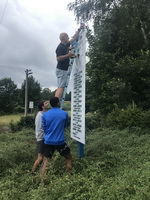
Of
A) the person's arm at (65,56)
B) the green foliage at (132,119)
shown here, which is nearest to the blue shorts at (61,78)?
the person's arm at (65,56)

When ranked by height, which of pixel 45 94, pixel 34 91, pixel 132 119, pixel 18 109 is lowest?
pixel 18 109

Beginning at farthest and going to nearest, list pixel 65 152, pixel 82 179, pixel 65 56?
pixel 65 56 < pixel 65 152 < pixel 82 179

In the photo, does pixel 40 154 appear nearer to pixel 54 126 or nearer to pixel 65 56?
pixel 54 126

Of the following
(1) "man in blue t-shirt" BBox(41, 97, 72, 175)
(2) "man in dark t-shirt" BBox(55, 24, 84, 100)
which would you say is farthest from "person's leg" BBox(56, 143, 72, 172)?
(2) "man in dark t-shirt" BBox(55, 24, 84, 100)

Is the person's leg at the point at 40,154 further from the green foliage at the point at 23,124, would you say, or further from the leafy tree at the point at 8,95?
the leafy tree at the point at 8,95

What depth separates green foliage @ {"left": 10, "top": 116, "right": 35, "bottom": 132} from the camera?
14.3 meters

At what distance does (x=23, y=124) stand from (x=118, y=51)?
786 cm

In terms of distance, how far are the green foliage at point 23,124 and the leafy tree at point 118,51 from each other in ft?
14.3

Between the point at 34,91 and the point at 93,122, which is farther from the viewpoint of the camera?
the point at 34,91

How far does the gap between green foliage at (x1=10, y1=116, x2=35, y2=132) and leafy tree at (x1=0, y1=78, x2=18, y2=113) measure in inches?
1532

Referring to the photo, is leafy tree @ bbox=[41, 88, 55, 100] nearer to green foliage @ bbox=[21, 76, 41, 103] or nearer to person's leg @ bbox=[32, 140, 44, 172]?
green foliage @ bbox=[21, 76, 41, 103]

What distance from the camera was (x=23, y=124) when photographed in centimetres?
1462

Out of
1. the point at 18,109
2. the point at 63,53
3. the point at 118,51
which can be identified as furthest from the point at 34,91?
the point at 63,53

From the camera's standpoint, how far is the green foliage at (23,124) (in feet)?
46.9
